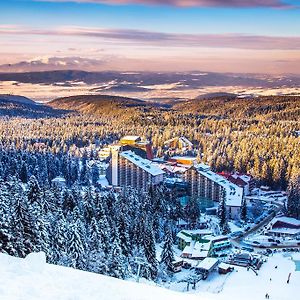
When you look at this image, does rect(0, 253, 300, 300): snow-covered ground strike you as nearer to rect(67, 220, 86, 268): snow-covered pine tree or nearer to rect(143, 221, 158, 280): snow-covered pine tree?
rect(67, 220, 86, 268): snow-covered pine tree

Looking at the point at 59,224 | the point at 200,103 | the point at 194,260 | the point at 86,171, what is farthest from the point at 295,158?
the point at 200,103

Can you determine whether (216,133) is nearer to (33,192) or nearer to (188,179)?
(188,179)

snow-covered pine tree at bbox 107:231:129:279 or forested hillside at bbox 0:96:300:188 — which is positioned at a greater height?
snow-covered pine tree at bbox 107:231:129:279

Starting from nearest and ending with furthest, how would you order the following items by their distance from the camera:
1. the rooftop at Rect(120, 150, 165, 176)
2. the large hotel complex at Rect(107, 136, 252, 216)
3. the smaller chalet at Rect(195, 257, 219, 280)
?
the smaller chalet at Rect(195, 257, 219, 280) → the large hotel complex at Rect(107, 136, 252, 216) → the rooftop at Rect(120, 150, 165, 176)

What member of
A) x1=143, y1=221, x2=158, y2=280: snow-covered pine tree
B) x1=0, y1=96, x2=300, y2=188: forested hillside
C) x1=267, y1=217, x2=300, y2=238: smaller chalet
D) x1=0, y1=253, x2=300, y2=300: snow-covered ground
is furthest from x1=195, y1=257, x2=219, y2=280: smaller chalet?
x1=0, y1=96, x2=300, y2=188: forested hillside

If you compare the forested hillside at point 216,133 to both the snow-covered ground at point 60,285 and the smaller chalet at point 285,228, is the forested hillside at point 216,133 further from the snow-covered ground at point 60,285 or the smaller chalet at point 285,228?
the snow-covered ground at point 60,285

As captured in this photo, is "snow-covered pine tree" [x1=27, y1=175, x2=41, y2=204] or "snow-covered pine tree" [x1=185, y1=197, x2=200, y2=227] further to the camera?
"snow-covered pine tree" [x1=185, y1=197, x2=200, y2=227]

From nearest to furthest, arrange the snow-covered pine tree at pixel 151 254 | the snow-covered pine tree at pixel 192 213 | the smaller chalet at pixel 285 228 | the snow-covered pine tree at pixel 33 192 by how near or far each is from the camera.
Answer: the snow-covered pine tree at pixel 33 192, the snow-covered pine tree at pixel 151 254, the smaller chalet at pixel 285 228, the snow-covered pine tree at pixel 192 213

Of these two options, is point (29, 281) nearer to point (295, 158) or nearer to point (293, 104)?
point (295, 158)

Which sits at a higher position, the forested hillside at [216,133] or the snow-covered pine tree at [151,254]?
the snow-covered pine tree at [151,254]

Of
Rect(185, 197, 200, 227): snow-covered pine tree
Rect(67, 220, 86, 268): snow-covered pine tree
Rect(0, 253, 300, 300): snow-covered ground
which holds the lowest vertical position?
Rect(185, 197, 200, 227): snow-covered pine tree

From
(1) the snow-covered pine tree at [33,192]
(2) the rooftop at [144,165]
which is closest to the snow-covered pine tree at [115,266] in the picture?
(1) the snow-covered pine tree at [33,192]
